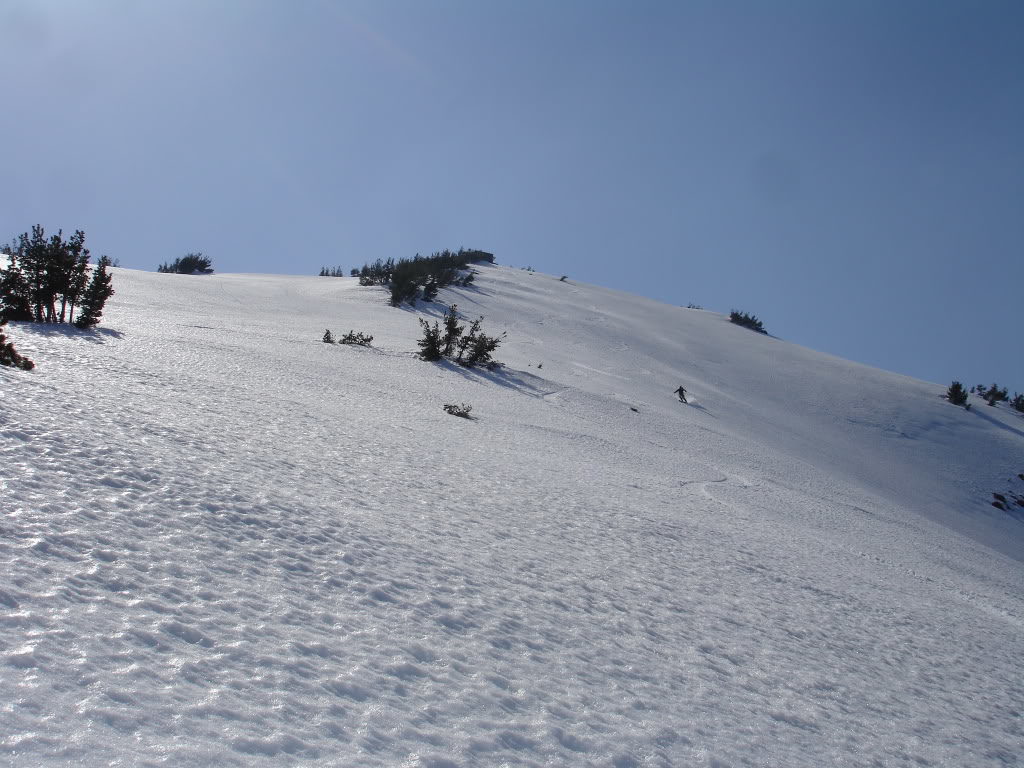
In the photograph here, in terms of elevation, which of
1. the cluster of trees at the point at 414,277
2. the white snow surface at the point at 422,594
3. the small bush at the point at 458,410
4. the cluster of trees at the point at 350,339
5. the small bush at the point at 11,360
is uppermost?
the cluster of trees at the point at 414,277

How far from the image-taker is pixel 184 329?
11.0 metres

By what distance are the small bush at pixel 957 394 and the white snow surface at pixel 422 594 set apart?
44.1ft

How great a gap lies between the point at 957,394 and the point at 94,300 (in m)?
23.7

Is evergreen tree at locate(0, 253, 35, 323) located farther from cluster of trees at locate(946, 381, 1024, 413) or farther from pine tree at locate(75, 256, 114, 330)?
cluster of trees at locate(946, 381, 1024, 413)

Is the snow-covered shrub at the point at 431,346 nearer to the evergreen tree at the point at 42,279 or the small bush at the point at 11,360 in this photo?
the evergreen tree at the point at 42,279

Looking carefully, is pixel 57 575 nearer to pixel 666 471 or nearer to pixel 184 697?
pixel 184 697

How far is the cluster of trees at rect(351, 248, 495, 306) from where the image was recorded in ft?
67.8

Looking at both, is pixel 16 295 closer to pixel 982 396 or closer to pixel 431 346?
pixel 431 346

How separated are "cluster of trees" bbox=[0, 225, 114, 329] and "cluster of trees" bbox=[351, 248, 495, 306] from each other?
1031cm

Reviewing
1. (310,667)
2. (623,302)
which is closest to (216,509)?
(310,667)

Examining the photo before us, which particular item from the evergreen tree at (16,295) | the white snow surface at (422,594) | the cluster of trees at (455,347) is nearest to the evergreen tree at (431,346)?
the cluster of trees at (455,347)

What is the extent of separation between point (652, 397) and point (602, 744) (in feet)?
43.1

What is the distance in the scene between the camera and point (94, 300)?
995 centimetres

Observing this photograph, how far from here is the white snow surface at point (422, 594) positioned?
2.09m
